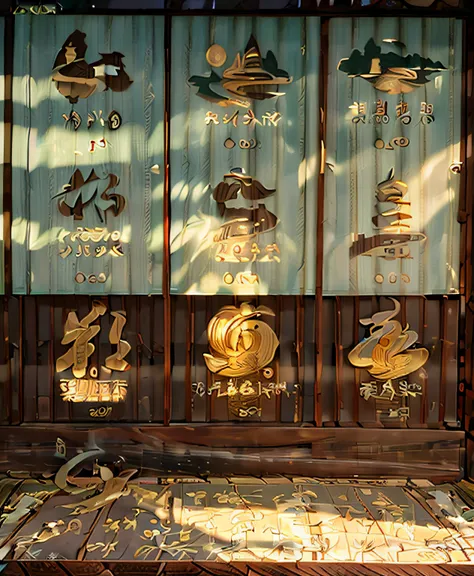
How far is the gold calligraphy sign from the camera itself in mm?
2553

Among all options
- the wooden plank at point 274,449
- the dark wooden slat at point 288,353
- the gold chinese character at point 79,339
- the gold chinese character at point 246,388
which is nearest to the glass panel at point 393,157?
the dark wooden slat at point 288,353

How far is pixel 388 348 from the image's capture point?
254 cm

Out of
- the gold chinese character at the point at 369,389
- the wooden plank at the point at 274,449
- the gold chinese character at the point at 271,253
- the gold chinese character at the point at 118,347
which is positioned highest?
the gold chinese character at the point at 271,253

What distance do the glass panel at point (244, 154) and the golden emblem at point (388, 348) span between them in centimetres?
43

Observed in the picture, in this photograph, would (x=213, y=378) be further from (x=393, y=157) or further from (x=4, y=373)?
(x=393, y=157)

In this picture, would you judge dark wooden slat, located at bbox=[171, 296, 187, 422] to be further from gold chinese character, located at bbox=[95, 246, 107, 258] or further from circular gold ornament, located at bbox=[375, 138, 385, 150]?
circular gold ornament, located at bbox=[375, 138, 385, 150]

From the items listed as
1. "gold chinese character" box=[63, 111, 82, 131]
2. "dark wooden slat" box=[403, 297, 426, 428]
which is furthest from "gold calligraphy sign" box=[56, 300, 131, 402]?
"dark wooden slat" box=[403, 297, 426, 428]

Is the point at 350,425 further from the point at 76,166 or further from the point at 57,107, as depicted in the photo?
the point at 57,107

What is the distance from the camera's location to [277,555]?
6.43 feet

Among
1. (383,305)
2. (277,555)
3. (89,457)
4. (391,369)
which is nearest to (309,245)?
(383,305)

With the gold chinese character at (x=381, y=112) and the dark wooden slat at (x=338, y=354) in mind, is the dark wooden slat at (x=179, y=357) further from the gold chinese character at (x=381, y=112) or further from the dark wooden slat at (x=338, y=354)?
the gold chinese character at (x=381, y=112)

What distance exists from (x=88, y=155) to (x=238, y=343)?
4.31ft

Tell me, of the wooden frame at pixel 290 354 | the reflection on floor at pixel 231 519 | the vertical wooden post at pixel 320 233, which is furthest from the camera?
the wooden frame at pixel 290 354

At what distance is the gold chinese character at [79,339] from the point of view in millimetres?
2551
